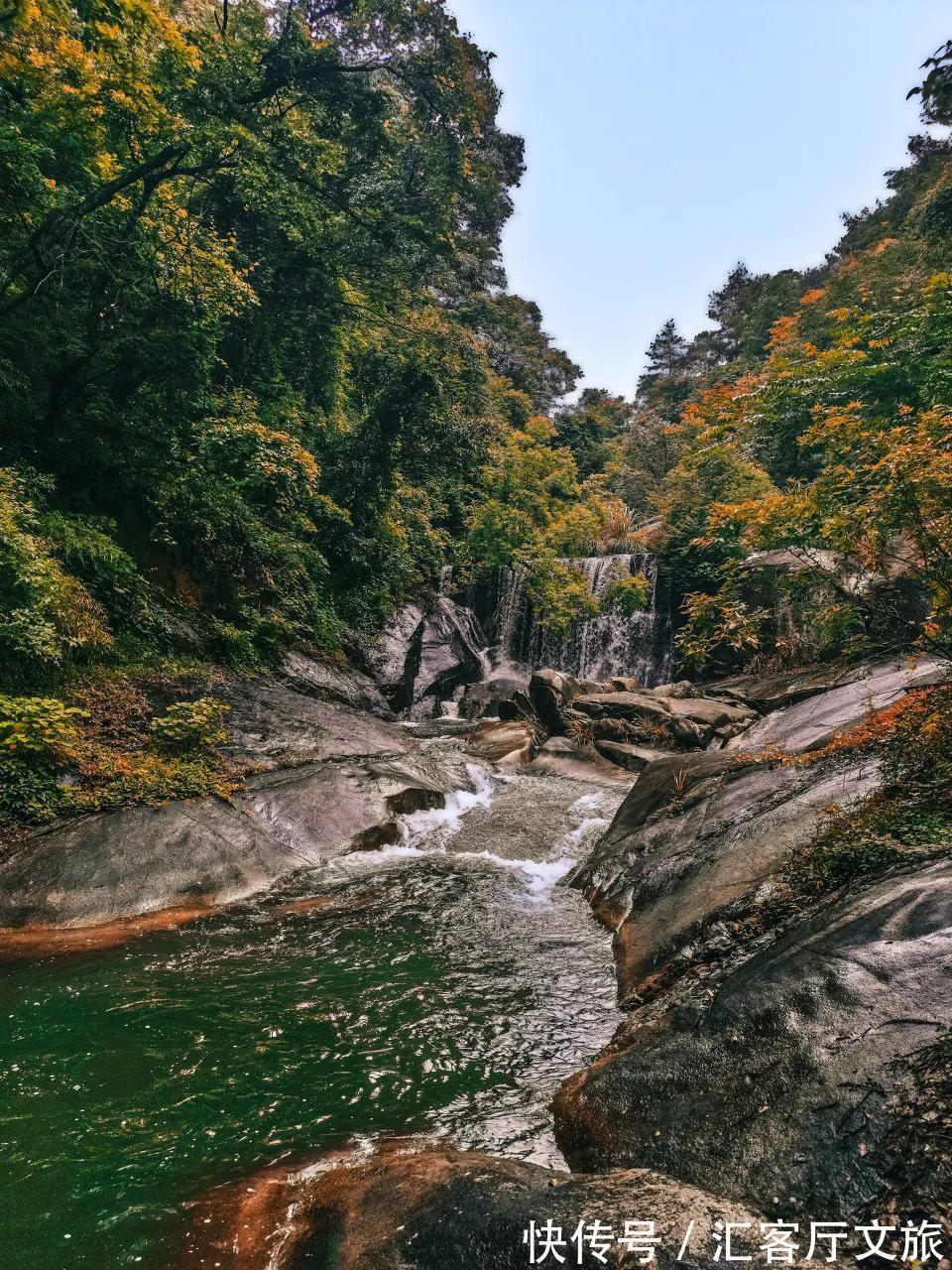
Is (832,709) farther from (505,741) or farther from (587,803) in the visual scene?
(505,741)

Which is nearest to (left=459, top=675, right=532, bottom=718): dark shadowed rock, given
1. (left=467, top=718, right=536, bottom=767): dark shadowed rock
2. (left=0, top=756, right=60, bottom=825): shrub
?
(left=467, top=718, right=536, bottom=767): dark shadowed rock

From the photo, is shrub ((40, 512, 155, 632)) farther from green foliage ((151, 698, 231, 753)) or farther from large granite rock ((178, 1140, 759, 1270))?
large granite rock ((178, 1140, 759, 1270))

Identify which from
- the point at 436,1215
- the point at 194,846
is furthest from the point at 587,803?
the point at 436,1215

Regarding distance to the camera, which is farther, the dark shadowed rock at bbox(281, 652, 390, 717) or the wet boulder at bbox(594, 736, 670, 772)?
the dark shadowed rock at bbox(281, 652, 390, 717)

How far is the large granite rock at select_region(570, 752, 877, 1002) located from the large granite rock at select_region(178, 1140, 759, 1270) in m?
2.19

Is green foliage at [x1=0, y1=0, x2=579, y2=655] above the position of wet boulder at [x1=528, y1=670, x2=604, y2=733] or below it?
above

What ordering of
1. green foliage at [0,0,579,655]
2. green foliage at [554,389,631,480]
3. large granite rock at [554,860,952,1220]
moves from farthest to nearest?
green foliage at [554,389,631,480] → green foliage at [0,0,579,655] → large granite rock at [554,860,952,1220]

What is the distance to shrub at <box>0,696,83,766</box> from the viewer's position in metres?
6.75

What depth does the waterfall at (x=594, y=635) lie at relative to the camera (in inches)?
880

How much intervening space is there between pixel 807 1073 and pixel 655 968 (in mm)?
2217

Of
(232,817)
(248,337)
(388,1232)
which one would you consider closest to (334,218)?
(248,337)

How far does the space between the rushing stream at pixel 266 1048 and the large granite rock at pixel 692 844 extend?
449 millimetres

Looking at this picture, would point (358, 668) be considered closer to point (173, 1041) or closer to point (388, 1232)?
point (173, 1041)

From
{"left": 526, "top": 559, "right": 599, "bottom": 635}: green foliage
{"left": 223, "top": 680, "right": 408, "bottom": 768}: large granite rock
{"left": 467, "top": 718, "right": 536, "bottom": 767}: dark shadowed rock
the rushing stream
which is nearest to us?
the rushing stream
